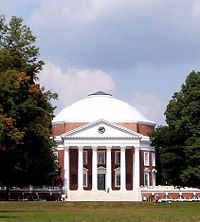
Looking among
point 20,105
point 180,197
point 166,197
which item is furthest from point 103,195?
point 20,105

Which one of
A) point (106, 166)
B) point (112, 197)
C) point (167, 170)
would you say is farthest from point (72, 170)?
point (167, 170)

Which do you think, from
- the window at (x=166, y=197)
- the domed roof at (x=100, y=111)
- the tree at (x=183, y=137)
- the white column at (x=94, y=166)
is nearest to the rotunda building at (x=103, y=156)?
the white column at (x=94, y=166)

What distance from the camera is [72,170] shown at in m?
124

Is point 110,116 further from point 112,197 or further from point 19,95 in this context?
point 19,95

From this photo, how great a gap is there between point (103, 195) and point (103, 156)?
13095mm

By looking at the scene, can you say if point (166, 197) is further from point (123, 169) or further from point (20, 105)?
point (20, 105)

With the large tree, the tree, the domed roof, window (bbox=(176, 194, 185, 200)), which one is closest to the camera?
the large tree

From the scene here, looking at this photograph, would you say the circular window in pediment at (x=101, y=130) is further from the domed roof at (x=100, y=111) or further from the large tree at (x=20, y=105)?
the large tree at (x=20, y=105)

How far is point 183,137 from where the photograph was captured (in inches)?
2611

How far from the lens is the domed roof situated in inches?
5177

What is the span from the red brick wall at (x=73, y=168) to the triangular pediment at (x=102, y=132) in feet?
13.6

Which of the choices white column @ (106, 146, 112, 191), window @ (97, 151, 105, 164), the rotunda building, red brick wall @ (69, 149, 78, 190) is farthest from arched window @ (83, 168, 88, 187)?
white column @ (106, 146, 112, 191)

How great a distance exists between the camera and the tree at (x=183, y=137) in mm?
63719

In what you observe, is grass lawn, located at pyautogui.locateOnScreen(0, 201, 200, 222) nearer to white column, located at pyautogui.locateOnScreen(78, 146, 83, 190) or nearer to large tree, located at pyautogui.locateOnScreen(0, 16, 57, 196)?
large tree, located at pyautogui.locateOnScreen(0, 16, 57, 196)
